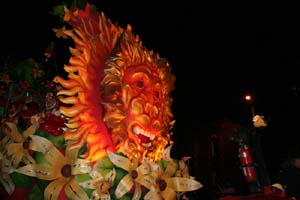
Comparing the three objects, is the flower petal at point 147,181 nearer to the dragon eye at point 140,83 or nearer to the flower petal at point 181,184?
the flower petal at point 181,184

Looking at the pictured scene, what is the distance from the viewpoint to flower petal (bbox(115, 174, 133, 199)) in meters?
2.16

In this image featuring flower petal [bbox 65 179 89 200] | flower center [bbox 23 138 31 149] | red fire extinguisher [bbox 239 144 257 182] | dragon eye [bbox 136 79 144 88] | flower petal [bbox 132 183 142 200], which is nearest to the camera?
flower petal [bbox 65 179 89 200]

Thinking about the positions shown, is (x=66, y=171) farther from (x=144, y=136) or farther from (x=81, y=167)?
(x=144, y=136)

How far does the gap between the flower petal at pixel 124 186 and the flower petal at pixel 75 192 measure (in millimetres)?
231

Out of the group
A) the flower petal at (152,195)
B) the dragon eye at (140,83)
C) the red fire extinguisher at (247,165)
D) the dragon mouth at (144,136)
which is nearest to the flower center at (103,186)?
the flower petal at (152,195)

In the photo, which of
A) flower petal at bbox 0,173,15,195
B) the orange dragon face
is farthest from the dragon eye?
flower petal at bbox 0,173,15,195

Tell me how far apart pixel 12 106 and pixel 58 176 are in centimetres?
220

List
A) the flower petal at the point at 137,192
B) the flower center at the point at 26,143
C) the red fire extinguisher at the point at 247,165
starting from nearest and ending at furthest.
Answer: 1. the flower petal at the point at 137,192
2. the flower center at the point at 26,143
3. the red fire extinguisher at the point at 247,165

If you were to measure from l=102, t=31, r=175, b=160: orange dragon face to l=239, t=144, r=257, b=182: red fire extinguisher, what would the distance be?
684 centimetres

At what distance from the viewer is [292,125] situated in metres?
12.5

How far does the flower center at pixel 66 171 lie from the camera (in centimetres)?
217

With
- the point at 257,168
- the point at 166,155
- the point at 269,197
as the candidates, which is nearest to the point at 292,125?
the point at 257,168

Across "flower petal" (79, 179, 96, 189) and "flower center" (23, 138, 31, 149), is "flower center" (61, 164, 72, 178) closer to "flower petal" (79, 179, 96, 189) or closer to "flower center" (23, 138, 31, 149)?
"flower petal" (79, 179, 96, 189)

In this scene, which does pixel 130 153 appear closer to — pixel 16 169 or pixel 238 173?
pixel 16 169
